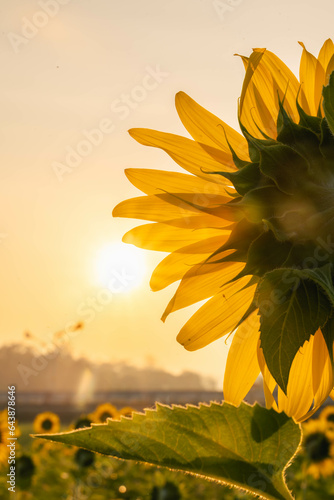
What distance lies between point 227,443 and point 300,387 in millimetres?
188

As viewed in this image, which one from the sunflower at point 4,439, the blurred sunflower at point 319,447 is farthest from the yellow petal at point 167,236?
the sunflower at point 4,439

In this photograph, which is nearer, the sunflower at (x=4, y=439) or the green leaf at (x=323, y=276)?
the green leaf at (x=323, y=276)

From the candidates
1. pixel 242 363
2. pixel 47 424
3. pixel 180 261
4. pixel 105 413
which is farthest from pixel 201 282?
pixel 47 424

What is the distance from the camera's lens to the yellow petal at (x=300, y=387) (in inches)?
40.2

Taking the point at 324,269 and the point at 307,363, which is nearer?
the point at 324,269

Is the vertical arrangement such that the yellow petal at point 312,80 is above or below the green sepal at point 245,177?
above

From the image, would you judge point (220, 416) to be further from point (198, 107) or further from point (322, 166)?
point (198, 107)

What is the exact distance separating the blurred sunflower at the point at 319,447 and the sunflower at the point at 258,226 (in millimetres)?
4280

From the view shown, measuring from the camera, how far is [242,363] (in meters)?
1.07

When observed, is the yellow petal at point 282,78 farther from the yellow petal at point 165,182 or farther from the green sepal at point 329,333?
the green sepal at point 329,333

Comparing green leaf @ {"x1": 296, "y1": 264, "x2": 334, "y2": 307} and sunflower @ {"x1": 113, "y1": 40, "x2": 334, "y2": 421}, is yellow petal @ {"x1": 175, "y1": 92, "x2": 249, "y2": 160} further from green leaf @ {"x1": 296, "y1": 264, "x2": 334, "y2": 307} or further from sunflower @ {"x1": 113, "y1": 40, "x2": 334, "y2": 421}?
green leaf @ {"x1": 296, "y1": 264, "x2": 334, "y2": 307}

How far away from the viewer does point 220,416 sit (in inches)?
37.3

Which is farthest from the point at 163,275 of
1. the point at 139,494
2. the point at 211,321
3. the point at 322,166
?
the point at 139,494

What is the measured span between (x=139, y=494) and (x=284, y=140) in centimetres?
478
